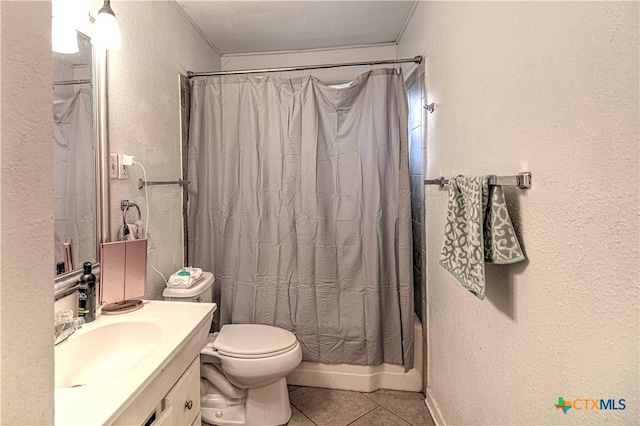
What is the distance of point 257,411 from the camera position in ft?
5.70

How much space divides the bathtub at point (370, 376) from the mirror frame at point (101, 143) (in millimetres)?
1446

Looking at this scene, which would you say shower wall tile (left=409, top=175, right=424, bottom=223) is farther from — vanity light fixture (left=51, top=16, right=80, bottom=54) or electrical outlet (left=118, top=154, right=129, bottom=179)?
vanity light fixture (left=51, top=16, right=80, bottom=54)

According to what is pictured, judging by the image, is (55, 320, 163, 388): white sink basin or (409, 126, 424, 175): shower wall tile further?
(409, 126, 424, 175): shower wall tile

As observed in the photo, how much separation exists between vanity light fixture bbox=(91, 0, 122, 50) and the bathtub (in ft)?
6.66

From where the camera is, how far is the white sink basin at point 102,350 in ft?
3.39

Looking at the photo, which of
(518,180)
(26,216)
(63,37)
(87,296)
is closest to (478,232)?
(518,180)

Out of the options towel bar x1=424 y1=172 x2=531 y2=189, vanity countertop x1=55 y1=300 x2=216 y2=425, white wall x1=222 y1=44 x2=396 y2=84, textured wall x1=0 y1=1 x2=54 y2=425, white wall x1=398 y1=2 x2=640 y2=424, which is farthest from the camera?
white wall x1=222 y1=44 x2=396 y2=84

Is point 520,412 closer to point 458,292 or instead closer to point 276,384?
point 458,292

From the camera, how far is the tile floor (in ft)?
5.84

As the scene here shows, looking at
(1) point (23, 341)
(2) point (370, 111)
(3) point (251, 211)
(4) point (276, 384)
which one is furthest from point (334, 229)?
(1) point (23, 341)

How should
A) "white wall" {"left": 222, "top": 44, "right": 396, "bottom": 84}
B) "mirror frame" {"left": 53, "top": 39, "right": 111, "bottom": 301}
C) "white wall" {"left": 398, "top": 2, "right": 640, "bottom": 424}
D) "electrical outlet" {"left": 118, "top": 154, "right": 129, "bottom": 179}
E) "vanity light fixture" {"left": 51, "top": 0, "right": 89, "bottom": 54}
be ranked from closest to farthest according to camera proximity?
"white wall" {"left": 398, "top": 2, "right": 640, "bottom": 424}
"vanity light fixture" {"left": 51, "top": 0, "right": 89, "bottom": 54}
"mirror frame" {"left": 53, "top": 39, "right": 111, "bottom": 301}
"electrical outlet" {"left": 118, "top": 154, "right": 129, "bottom": 179}
"white wall" {"left": 222, "top": 44, "right": 396, "bottom": 84}

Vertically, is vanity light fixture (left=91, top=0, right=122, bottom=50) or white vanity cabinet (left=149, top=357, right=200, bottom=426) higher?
vanity light fixture (left=91, top=0, right=122, bottom=50)

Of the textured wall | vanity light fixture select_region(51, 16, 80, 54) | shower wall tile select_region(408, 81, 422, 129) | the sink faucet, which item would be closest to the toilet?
the sink faucet

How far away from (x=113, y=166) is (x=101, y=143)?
111mm
